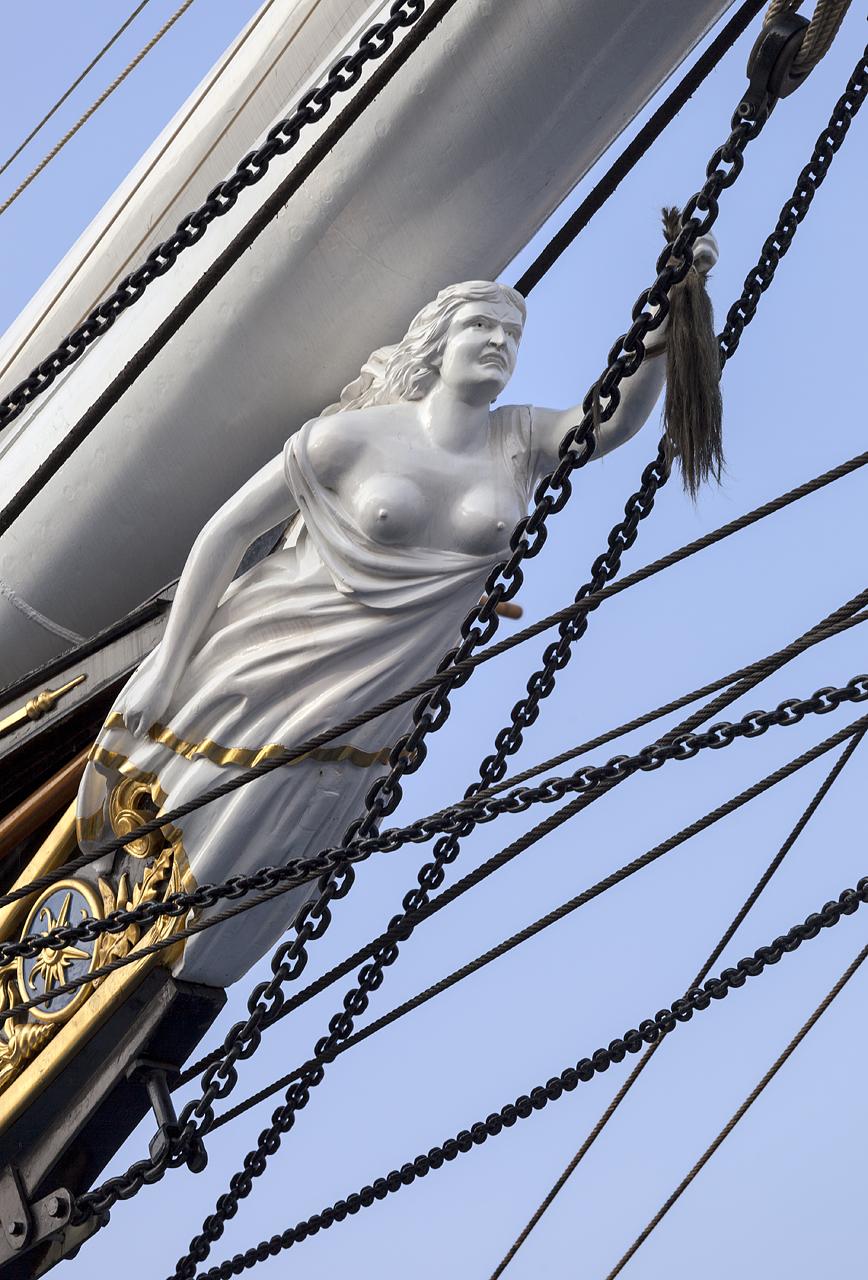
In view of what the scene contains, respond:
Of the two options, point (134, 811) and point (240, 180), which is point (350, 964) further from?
point (240, 180)

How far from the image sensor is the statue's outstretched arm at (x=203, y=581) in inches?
113

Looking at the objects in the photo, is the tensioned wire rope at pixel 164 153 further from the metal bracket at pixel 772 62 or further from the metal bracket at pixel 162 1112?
the metal bracket at pixel 162 1112

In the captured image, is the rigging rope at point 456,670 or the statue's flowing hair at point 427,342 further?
the statue's flowing hair at point 427,342

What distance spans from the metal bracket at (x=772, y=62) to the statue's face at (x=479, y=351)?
0.50 metres

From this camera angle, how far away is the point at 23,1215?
2949 millimetres

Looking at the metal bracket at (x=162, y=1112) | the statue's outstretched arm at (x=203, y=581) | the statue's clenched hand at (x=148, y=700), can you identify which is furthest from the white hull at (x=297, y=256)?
the metal bracket at (x=162, y=1112)

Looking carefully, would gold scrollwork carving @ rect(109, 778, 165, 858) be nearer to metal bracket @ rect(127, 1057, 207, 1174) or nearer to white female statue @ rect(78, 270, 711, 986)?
white female statue @ rect(78, 270, 711, 986)

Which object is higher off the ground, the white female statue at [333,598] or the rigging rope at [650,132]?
the rigging rope at [650,132]

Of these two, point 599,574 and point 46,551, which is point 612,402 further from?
point 46,551

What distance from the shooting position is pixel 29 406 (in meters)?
3.31

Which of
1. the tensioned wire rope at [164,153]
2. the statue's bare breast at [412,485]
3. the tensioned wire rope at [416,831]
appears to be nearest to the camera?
the tensioned wire rope at [416,831]

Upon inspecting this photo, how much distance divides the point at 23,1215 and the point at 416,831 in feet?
2.78

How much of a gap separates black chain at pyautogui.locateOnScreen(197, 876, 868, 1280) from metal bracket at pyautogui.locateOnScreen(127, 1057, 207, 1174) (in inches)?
6.3

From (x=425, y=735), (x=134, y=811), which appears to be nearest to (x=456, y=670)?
(x=425, y=735)
